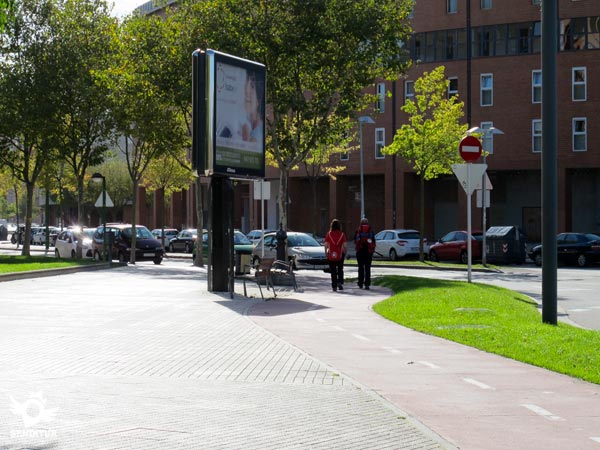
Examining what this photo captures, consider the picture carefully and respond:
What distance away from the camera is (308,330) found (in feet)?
46.0

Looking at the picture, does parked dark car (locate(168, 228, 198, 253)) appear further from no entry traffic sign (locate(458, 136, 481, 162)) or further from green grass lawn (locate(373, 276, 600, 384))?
no entry traffic sign (locate(458, 136, 481, 162))

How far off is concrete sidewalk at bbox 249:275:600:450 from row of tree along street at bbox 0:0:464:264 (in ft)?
55.2

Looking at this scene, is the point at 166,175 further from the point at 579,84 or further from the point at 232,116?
the point at 232,116

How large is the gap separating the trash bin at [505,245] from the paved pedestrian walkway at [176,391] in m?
26.9

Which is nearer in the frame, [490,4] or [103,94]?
[103,94]

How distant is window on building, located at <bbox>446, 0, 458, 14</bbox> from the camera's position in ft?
192

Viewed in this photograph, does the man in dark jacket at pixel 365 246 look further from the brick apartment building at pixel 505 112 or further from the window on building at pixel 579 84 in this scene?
the window on building at pixel 579 84

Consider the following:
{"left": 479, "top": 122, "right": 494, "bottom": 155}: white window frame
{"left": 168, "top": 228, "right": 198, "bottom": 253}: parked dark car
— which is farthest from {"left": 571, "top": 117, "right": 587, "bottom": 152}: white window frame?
{"left": 168, "top": 228, "right": 198, "bottom": 253}: parked dark car

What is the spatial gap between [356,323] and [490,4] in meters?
46.1

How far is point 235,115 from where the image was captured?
Result: 21266mm

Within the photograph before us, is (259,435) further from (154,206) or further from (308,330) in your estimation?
(154,206)

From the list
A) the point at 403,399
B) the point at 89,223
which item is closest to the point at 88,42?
the point at 403,399

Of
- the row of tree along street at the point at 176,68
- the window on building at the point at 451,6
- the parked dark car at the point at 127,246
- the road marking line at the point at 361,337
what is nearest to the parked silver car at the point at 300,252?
the row of tree along street at the point at 176,68

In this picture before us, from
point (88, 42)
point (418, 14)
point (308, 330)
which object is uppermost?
point (418, 14)
